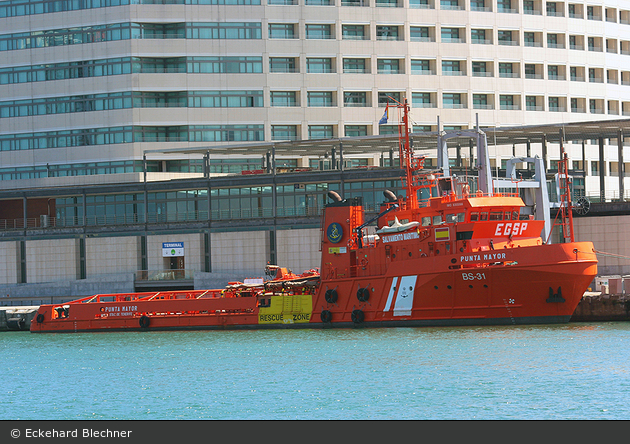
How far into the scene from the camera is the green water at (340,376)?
2158cm

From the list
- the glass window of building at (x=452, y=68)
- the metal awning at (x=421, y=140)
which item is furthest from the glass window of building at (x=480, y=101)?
the metal awning at (x=421, y=140)

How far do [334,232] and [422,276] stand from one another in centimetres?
552

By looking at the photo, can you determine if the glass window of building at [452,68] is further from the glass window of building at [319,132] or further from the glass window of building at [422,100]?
the glass window of building at [319,132]

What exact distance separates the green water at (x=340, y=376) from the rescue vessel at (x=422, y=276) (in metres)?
1.21

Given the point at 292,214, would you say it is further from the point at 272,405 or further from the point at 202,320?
the point at 272,405

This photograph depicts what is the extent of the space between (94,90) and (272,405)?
168 feet

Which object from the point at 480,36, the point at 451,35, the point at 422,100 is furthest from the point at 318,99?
the point at 480,36

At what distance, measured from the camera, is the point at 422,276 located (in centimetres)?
3556

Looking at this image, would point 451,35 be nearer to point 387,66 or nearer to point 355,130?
point 387,66

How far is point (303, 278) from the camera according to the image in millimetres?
40594

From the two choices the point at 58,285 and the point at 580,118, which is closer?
the point at 58,285

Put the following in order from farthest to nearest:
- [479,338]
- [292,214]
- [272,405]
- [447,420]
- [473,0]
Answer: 1. [473,0]
2. [292,214]
3. [479,338]
4. [272,405]
5. [447,420]

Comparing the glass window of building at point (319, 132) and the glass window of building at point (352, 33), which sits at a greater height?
the glass window of building at point (352, 33)
